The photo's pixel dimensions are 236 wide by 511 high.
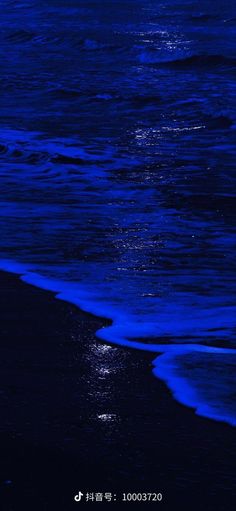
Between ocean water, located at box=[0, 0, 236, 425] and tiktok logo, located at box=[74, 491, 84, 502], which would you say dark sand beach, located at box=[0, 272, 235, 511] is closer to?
tiktok logo, located at box=[74, 491, 84, 502]

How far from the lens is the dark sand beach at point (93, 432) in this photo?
339cm

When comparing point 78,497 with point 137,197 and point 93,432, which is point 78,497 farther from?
point 137,197

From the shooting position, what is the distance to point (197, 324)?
16.4 ft

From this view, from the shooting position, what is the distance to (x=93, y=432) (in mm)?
3799

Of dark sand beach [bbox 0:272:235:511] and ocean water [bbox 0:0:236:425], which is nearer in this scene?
dark sand beach [bbox 0:272:235:511]

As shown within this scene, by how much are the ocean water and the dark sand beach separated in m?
0.16

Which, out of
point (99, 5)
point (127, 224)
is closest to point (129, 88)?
point (127, 224)

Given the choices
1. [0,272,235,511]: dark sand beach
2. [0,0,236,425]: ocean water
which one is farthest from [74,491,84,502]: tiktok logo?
[0,0,236,425]: ocean water

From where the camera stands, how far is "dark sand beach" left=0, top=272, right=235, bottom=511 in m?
3.39

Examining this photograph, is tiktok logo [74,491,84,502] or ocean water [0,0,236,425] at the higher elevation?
ocean water [0,0,236,425]

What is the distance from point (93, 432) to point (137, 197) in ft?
14.3

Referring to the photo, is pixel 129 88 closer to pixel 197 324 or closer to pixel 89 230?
pixel 89 230

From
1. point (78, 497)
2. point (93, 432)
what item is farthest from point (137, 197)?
Answer: point (78, 497)

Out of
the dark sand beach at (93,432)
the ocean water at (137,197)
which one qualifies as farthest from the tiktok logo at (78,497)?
the ocean water at (137,197)
